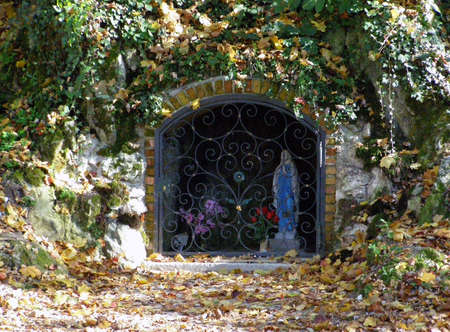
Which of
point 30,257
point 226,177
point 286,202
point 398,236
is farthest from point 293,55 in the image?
point 30,257

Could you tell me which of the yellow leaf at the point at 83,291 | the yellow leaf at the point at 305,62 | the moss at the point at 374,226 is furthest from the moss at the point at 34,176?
the moss at the point at 374,226

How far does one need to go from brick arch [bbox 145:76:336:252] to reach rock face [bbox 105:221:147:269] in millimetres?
206

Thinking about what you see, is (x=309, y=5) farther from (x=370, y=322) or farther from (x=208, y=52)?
(x=370, y=322)

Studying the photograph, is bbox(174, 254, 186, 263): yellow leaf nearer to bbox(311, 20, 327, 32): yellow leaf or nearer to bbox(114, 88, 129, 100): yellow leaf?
bbox(114, 88, 129, 100): yellow leaf

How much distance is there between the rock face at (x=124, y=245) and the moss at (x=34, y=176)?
816 mm

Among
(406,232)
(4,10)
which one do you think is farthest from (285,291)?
(4,10)

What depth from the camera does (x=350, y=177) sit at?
5930mm

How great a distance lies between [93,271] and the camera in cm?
528

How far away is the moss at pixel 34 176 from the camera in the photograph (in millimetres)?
5613

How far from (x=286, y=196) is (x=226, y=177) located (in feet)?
4.51

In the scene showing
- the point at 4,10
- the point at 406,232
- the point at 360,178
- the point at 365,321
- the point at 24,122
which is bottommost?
the point at 365,321

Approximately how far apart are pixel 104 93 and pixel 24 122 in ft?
2.83

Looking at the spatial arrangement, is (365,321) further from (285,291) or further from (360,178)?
(360,178)

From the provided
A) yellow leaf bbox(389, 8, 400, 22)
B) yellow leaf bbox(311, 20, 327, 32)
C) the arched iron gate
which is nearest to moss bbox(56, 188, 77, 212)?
the arched iron gate
